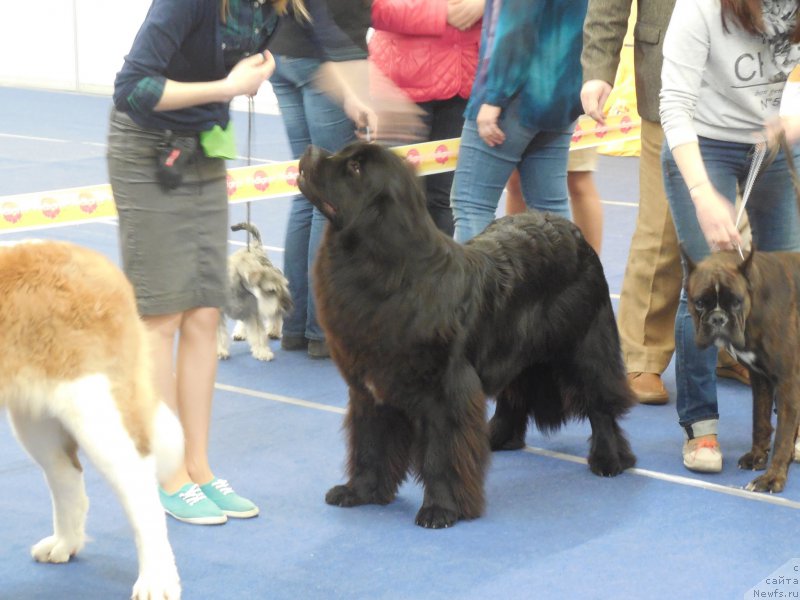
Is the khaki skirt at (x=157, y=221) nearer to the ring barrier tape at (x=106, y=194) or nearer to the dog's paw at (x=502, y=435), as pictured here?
the dog's paw at (x=502, y=435)

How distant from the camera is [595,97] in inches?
163

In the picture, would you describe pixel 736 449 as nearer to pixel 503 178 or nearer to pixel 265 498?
pixel 503 178

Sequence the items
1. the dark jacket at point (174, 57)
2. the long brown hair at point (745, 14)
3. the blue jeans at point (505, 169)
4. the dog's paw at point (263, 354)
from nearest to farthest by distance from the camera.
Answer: the dark jacket at point (174, 57) → the long brown hair at point (745, 14) → the blue jeans at point (505, 169) → the dog's paw at point (263, 354)

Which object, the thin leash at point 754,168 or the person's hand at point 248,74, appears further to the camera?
the thin leash at point 754,168

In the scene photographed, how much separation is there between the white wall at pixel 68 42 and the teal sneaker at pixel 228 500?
11.6 metres

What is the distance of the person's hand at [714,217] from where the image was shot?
3.39 m

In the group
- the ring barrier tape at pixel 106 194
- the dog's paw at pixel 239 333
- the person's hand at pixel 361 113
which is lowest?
the dog's paw at pixel 239 333

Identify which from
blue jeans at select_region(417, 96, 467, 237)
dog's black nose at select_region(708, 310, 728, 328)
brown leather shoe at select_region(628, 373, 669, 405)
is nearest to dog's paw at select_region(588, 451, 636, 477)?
dog's black nose at select_region(708, 310, 728, 328)

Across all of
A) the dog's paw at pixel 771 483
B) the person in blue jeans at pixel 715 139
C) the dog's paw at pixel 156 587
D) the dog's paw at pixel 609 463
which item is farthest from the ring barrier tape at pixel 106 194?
the dog's paw at pixel 156 587

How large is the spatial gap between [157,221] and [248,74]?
0.49 m

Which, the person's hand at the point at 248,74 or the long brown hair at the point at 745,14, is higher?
the long brown hair at the point at 745,14

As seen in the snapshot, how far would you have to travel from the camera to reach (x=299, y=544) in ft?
10.8

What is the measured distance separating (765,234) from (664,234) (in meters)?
0.72

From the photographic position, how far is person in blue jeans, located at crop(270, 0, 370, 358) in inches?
193
